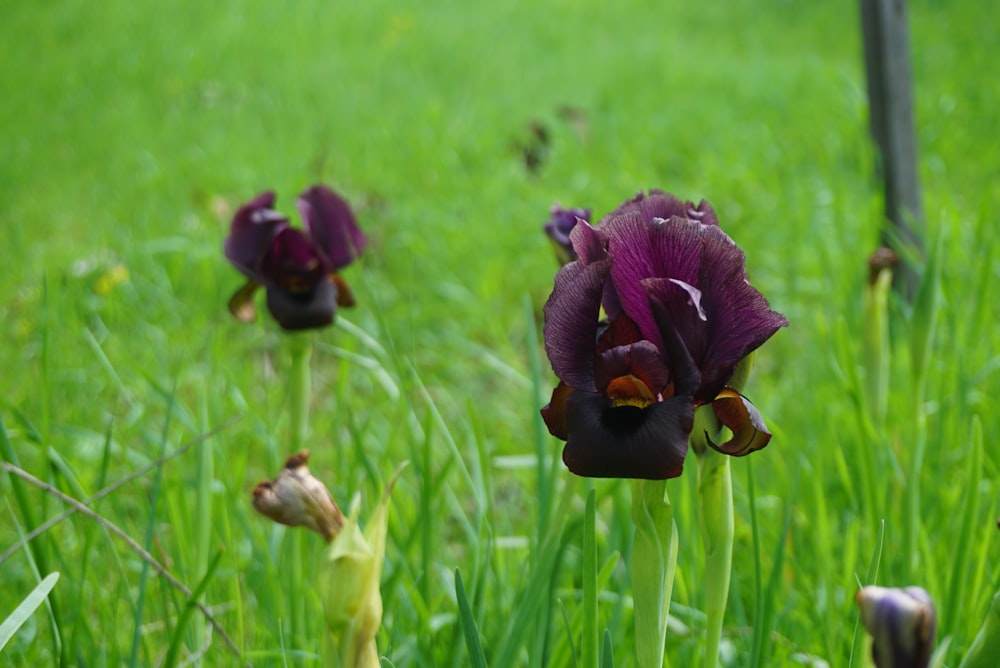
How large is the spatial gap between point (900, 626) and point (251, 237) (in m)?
1.15

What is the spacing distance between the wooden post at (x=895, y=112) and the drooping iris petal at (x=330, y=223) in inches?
54.3

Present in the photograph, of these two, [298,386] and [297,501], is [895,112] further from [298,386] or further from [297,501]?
[297,501]

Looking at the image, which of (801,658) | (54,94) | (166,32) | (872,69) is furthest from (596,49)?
(801,658)

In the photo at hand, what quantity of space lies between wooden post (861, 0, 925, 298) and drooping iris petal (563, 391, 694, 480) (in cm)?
170

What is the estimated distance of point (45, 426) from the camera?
118 centimetres

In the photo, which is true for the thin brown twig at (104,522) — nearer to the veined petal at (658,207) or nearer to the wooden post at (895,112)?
the veined petal at (658,207)

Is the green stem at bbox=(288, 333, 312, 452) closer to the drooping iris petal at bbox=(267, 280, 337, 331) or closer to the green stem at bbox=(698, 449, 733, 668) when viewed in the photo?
the drooping iris petal at bbox=(267, 280, 337, 331)

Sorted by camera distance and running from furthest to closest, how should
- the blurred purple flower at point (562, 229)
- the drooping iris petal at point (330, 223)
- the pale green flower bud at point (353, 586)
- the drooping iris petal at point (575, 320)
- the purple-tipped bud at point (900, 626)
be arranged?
1. the drooping iris petal at point (330, 223)
2. the blurred purple flower at point (562, 229)
3. the drooping iris petal at point (575, 320)
4. the pale green flower bud at point (353, 586)
5. the purple-tipped bud at point (900, 626)

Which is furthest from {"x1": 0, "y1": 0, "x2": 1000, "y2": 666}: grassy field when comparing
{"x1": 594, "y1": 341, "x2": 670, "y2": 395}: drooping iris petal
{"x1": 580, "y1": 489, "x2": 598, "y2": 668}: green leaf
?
{"x1": 594, "y1": 341, "x2": 670, "y2": 395}: drooping iris petal

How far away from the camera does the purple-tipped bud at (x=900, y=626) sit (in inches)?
22.3

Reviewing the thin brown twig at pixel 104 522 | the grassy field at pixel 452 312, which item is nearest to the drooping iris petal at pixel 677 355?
the grassy field at pixel 452 312

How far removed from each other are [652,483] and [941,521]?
0.99 metres

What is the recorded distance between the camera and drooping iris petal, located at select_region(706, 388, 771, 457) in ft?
2.63

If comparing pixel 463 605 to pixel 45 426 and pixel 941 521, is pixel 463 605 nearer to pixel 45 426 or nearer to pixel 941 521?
pixel 45 426
